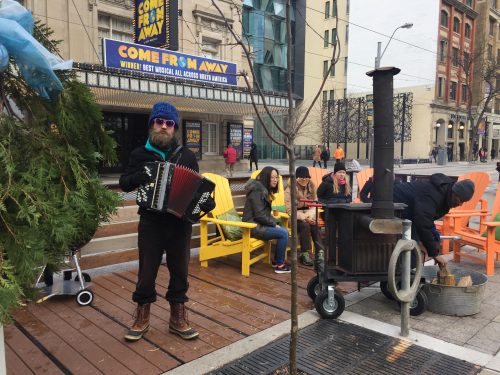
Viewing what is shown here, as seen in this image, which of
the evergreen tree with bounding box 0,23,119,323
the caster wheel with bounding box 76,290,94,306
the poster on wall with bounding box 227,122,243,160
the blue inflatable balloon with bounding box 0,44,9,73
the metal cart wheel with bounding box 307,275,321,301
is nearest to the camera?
the evergreen tree with bounding box 0,23,119,323

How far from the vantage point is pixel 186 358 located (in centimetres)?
294

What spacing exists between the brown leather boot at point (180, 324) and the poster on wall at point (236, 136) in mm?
17149

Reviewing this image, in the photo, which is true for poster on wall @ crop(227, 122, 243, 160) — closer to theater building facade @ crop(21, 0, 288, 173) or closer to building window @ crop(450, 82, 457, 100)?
theater building facade @ crop(21, 0, 288, 173)

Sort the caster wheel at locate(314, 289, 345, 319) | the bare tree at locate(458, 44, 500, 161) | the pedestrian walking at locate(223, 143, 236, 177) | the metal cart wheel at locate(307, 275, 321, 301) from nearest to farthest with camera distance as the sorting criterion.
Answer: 1. the caster wheel at locate(314, 289, 345, 319)
2. the metal cart wheel at locate(307, 275, 321, 301)
3. the pedestrian walking at locate(223, 143, 236, 177)
4. the bare tree at locate(458, 44, 500, 161)

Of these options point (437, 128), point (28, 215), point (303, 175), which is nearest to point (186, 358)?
point (28, 215)

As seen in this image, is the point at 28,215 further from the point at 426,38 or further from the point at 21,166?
the point at 426,38

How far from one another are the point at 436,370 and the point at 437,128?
139 feet

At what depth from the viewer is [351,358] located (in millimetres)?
3002

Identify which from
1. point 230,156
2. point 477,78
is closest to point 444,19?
point 477,78

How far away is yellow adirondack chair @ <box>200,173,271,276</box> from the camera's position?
4781 millimetres

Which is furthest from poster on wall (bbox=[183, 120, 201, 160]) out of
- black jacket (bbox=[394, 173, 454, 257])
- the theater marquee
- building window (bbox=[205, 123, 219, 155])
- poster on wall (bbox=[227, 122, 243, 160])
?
black jacket (bbox=[394, 173, 454, 257])

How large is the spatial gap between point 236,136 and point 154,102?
18.4 ft

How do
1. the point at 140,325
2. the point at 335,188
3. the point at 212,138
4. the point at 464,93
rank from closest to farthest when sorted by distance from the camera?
the point at 140,325 < the point at 335,188 < the point at 212,138 < the point at 464,93

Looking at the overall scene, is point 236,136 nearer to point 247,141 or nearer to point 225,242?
point 247,141
